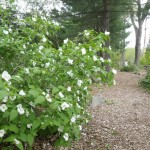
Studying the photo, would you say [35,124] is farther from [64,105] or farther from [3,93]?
[3,93]

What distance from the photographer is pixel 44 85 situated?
2.46m

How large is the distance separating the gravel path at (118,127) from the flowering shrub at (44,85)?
1041 mm

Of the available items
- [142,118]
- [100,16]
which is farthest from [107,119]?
[100,16]

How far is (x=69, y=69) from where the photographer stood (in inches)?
95.0

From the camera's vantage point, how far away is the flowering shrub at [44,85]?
189 centimetres

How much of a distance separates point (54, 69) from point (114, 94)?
4848 mm

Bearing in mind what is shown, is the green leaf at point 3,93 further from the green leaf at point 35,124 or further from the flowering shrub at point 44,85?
the green leaf at point 35,124

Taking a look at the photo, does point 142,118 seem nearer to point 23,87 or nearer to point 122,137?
point 122,137

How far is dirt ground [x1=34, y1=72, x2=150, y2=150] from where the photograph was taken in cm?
359

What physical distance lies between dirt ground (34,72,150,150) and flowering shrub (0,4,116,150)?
0.92m

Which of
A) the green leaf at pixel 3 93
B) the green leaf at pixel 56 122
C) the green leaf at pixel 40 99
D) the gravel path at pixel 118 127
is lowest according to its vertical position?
the gravel path at pixel 118 127

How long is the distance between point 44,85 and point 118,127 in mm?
2257

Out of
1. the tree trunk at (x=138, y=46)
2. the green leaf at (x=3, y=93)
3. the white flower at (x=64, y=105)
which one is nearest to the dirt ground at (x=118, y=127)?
the white flower at (x=64, y=105)

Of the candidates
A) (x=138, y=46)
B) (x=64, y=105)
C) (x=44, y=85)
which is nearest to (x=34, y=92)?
(x=64, y=105)
